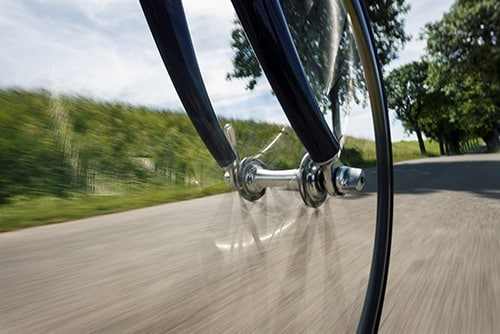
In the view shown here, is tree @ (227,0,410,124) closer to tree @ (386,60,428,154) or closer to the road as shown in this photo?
tree @ (386,60,428,154)

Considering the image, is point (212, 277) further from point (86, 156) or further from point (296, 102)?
point (86, 156)

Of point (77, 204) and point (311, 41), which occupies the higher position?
point (311, 41)

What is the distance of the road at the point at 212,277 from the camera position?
861mm

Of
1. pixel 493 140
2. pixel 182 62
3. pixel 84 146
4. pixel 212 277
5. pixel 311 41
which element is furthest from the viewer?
pixel 493 140

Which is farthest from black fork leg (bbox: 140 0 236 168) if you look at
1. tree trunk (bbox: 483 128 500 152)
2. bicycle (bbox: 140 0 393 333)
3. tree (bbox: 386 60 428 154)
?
tree trunk (bbox: 483 128 500 152)

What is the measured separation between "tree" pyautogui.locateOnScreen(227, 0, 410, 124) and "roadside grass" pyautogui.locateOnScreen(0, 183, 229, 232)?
20 cm

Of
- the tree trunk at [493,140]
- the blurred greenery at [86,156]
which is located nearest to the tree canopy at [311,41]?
the blurred greenery at [86,156]

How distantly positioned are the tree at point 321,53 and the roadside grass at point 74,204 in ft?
0.64

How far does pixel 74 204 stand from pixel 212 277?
0.57 m

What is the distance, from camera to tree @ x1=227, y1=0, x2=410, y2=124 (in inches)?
25.6

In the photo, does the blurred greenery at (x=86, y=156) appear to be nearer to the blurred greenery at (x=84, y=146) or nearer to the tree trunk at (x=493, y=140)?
the blurred greenery at (x=84, y=146)

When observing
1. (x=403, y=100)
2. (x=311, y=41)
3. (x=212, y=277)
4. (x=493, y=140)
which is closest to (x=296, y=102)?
(x=311, y=41)

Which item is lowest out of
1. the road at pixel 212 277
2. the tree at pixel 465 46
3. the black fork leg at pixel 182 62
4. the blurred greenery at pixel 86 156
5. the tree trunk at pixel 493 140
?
the road at pixel 212 277

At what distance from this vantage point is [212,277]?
1.00 metres
